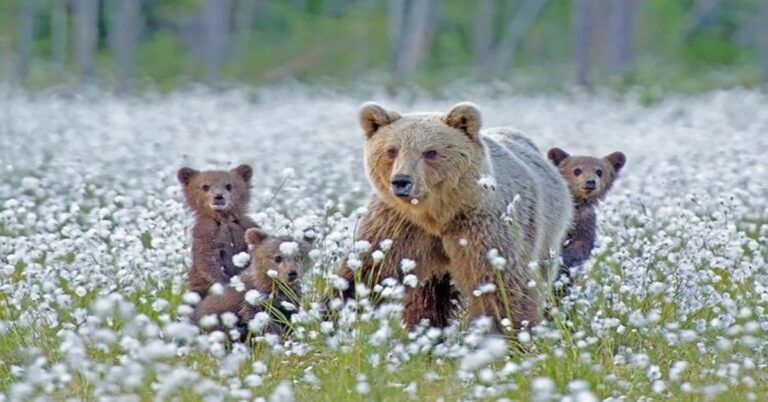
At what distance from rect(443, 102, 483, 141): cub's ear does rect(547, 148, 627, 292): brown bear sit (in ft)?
4.46

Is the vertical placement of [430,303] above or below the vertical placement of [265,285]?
below

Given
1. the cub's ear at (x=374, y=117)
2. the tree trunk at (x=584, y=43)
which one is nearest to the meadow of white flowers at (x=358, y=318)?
the cub's ear at (x=374, y=117)

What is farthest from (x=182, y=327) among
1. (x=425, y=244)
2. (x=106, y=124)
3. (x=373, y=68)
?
(x=373, y=68)

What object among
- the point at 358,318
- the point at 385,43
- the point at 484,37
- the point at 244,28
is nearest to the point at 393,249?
the point at 358,318

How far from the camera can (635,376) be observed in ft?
21.6

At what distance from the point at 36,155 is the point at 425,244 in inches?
361

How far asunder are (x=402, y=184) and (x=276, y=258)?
0.83 m

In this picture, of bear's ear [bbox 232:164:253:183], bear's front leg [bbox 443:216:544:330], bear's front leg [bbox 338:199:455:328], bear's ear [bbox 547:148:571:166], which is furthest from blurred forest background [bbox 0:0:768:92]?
bear's front leg [bbox 443:216:544:330]

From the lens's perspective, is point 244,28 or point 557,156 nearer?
point 557,156

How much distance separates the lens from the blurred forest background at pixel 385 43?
1473 inches

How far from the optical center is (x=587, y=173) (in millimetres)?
9648

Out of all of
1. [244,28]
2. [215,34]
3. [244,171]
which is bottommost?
[244,28]

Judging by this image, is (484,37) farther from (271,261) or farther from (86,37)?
(271,261)

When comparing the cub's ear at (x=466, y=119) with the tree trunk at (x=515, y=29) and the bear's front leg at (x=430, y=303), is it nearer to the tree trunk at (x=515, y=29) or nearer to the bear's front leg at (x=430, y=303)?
the bear's front leg at (x=430, y=303)
